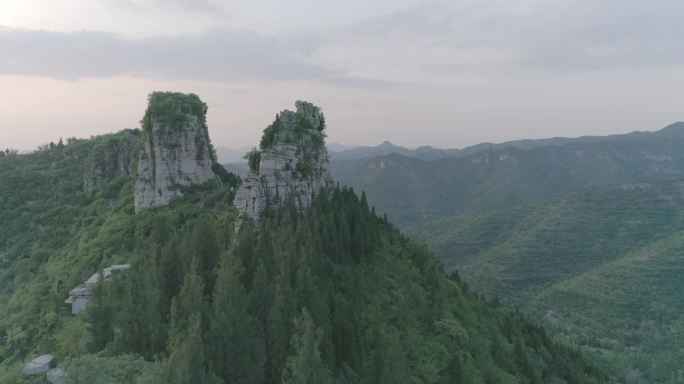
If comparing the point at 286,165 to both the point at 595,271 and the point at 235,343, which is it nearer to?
the point at 235,343

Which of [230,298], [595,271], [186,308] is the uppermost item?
[230,298]

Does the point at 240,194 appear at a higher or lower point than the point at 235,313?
higher

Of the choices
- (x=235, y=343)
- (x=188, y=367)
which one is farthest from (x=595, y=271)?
(x=188, y=367)

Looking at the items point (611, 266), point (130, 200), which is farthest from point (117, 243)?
point (611, 266)

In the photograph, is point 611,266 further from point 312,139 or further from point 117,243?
point 117,243

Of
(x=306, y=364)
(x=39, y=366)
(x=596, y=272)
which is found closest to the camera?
(x=306, y=364)

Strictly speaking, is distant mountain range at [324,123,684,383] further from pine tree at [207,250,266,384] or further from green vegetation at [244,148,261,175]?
pine tree at [207,250,266,384]

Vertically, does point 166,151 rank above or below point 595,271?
above
